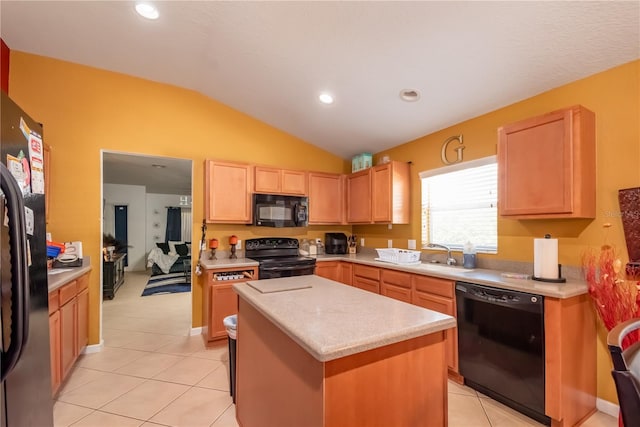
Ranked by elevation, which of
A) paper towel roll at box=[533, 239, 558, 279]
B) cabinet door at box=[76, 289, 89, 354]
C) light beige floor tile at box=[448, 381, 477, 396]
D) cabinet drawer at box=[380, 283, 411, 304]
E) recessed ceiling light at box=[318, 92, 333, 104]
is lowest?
light beige floor tile at box=[448, 381, 477, 396]

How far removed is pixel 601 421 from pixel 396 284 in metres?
1.67

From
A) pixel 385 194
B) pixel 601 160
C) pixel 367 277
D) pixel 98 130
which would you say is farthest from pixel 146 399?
pixel 601 160

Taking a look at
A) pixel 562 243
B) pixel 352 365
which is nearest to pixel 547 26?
pixel 562 243

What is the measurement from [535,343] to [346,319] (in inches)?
61.5

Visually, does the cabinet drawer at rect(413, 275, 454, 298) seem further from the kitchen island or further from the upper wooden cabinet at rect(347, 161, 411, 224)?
the kitchen island

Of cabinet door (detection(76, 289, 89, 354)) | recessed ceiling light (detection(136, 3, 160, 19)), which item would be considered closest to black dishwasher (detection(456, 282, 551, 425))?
recessed ceiling light (detection(136, 3, 160, 19))

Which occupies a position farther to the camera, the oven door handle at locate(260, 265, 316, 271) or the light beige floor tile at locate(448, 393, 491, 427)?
the oven door handle at locate(260, 265, 316, 271)

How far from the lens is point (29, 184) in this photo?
130 cm

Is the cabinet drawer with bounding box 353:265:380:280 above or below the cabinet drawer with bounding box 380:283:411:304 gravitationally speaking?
above

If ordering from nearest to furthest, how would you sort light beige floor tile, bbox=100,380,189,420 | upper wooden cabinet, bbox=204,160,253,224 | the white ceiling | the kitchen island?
the kitchen island, the white ceiling, light beige floor tile, bbox=100,380,189,420, upper wooden cabinet, bbox=204,160,253,224

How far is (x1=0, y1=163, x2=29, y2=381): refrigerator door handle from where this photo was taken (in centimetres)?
89

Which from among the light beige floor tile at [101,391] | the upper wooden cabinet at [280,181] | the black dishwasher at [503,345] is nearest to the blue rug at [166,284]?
the light beige floor tile at [101,391]

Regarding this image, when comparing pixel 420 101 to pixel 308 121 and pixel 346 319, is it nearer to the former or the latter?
pixel 308 121

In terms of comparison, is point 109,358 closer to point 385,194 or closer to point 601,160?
point 385,194
